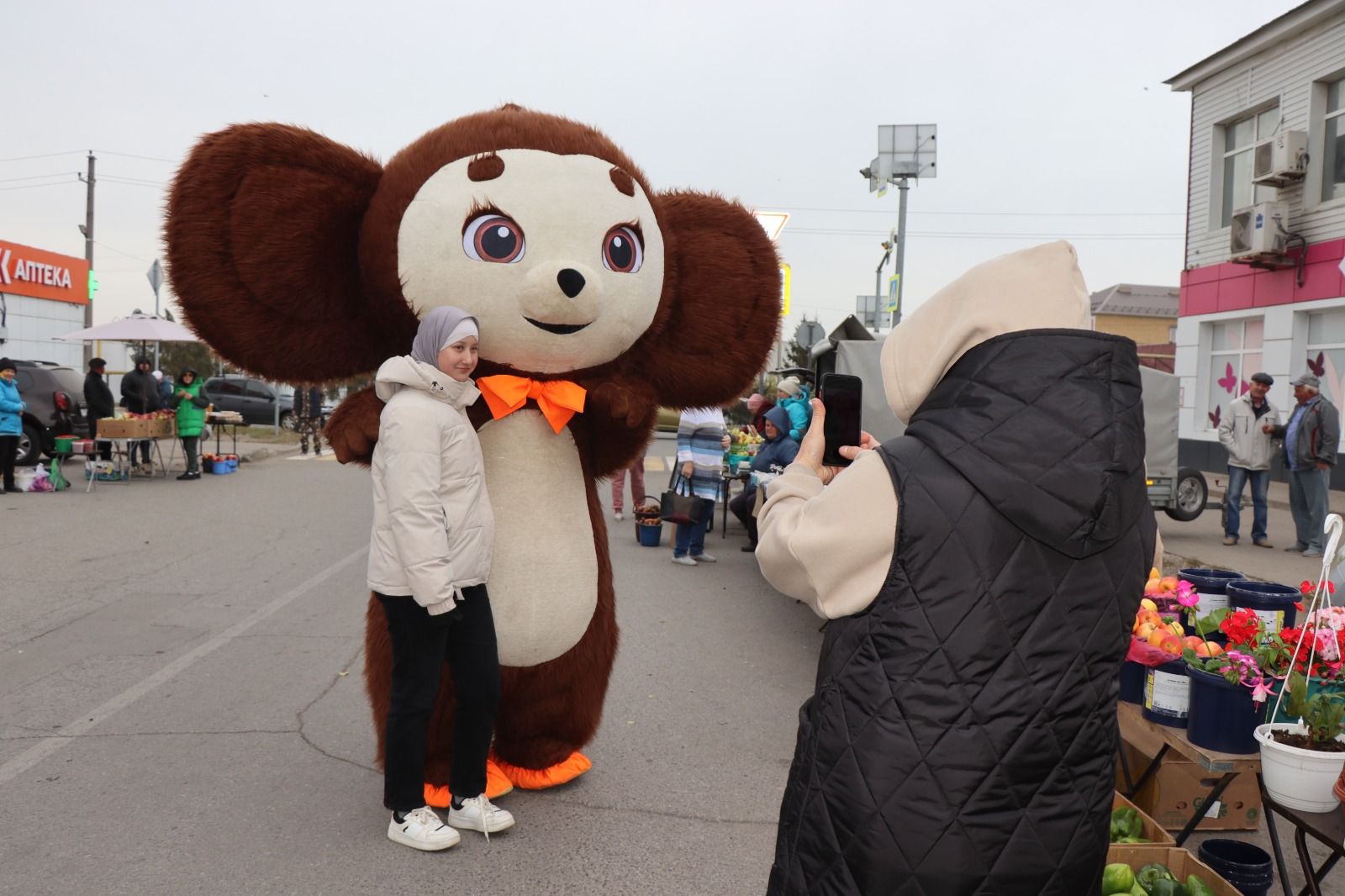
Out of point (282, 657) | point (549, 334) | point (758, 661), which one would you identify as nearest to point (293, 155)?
point (549, 334)

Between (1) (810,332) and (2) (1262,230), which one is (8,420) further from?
(2) (1262,230)

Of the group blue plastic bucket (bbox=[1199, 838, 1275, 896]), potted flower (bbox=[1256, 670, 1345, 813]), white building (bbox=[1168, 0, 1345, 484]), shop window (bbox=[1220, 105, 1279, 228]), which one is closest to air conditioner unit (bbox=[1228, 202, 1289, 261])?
white building (bbox=[1168, 0, 1345, 484])

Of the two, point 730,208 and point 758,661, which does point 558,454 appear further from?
point 758,661

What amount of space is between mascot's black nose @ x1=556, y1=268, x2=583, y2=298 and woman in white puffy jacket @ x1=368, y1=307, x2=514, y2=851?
0.36 m

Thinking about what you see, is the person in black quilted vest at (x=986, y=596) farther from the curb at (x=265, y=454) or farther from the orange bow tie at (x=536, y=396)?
the curb at (x=265, y=454)

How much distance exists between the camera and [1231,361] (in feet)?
59.2

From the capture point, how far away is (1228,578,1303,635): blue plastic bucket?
3.54 m

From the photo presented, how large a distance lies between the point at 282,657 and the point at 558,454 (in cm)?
311

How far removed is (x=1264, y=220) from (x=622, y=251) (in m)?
15.6

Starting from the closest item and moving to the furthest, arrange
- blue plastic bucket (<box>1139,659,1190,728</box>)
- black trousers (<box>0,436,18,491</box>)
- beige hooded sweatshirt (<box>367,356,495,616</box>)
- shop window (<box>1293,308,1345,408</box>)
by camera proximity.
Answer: beige hooded sweatshirt (<box>367,356,495,616</box>)
blue plastic bucket (<box>1139,659,1190,728</box>)
black trousers (<box>0,436,18,491</box>)
shop window (<box>1293,308,1345,408</box>)

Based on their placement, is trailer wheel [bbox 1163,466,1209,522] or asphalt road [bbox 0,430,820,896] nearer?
asphalt road [bbox 0,430,820,896]

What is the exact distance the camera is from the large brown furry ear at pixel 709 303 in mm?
4223

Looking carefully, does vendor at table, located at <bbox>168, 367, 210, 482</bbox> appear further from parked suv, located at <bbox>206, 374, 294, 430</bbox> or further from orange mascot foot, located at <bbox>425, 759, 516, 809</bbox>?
orange mascot foot, located at <bbox>425, 759, 516, 809</bbox>

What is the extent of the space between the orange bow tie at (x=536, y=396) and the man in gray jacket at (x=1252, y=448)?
995 cm
